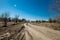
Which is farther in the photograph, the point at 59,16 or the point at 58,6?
the point at 59,16

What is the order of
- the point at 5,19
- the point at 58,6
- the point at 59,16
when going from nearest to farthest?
1. the point at 58,6
2. the point at 59,16
3. the point at 5,19

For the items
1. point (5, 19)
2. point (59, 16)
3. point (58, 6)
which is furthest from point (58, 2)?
point (5, 19)

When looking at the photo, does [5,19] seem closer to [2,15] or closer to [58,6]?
[2,15]

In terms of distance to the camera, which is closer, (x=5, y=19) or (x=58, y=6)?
(x=58, y=6)

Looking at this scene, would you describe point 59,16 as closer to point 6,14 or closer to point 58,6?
point 58,6

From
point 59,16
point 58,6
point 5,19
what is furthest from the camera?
point 5,19

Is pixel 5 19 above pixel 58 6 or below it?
below

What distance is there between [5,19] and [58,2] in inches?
1425

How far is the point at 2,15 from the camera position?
172ft

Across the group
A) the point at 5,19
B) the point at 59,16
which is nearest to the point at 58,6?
the point at 59,16

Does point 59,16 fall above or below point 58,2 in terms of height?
below

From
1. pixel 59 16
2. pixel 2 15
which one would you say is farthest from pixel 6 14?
pixel 59 16

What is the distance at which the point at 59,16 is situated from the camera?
22734 mm

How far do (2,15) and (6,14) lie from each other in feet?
7.79
